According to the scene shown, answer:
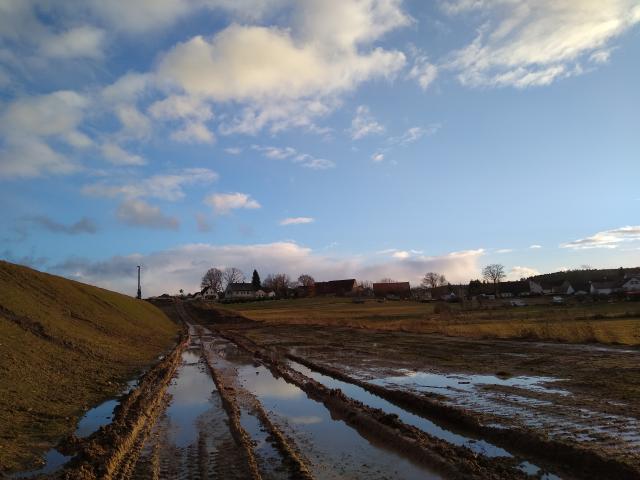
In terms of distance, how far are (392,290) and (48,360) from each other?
476 ft

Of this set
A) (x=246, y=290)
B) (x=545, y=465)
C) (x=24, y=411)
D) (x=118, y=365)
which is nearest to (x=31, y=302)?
(x=118, y=365)

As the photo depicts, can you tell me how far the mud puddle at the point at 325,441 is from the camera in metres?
7.02

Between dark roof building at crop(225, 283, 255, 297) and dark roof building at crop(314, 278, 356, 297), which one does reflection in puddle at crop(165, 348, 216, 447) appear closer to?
dark roof building at crop(314, 278, 356, 297)

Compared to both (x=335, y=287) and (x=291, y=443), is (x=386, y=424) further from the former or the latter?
(x=335, y=287)

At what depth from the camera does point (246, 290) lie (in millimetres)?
175125

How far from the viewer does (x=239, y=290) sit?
174 m

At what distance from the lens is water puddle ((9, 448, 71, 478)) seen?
6699 mm

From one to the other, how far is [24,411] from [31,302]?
43.2 ft

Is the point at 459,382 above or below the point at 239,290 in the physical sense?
below

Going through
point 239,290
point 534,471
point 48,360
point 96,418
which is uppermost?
point 239,290

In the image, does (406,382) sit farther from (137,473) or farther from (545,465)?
(137,473)

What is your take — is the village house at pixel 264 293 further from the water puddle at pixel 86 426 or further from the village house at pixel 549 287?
the water puddle at pixel 86 426

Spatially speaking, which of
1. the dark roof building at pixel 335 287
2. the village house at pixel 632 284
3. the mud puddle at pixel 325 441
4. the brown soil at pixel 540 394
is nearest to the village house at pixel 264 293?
the dark roof building at pixel 335 287

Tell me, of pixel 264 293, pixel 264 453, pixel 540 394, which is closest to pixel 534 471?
pixel 264 453
